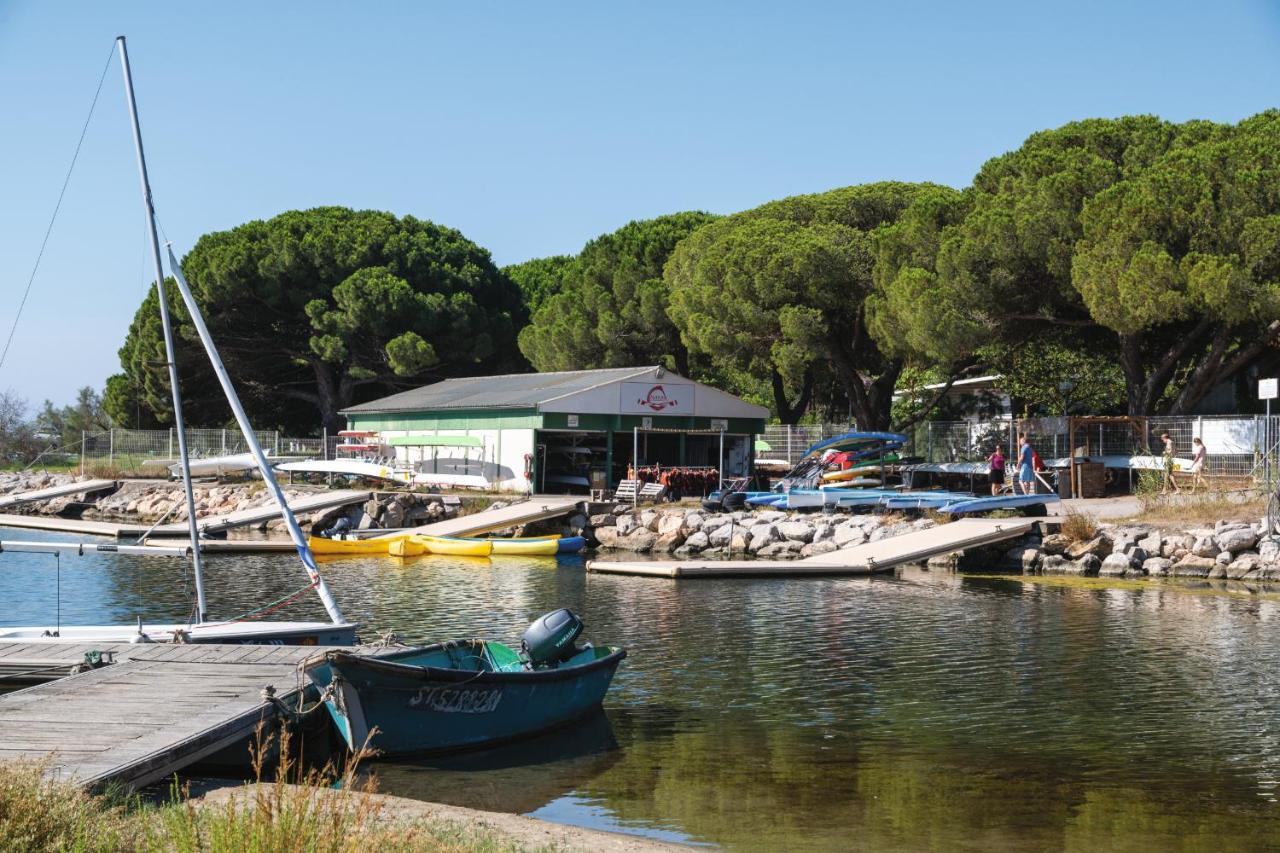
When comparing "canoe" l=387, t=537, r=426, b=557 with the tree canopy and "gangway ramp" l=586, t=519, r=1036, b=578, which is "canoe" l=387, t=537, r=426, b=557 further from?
the tree canopy

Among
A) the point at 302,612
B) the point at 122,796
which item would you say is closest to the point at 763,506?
the point at 302,612

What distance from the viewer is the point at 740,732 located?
47.8ft

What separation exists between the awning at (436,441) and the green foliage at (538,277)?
2259cm

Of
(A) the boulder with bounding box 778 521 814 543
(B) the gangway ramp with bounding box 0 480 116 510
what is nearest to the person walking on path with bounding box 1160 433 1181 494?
(A) the boulder with bounding box 778 521 814 543

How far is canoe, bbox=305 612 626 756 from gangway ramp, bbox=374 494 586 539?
22.6 m

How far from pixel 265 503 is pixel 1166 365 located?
3061 centimetres

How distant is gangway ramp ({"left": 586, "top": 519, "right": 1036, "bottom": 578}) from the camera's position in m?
30.5

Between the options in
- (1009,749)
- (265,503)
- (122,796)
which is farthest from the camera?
(265,503)

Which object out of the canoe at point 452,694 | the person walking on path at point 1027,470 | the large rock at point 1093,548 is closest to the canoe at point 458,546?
the person walking on path at point 1027,470

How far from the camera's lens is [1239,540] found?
29.4m

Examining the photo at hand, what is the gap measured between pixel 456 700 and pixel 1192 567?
21400 millimetres

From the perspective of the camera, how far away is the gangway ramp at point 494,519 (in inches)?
1494

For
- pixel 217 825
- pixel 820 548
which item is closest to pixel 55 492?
pixel 820 548

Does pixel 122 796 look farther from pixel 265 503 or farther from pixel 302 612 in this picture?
pixel 265 503
